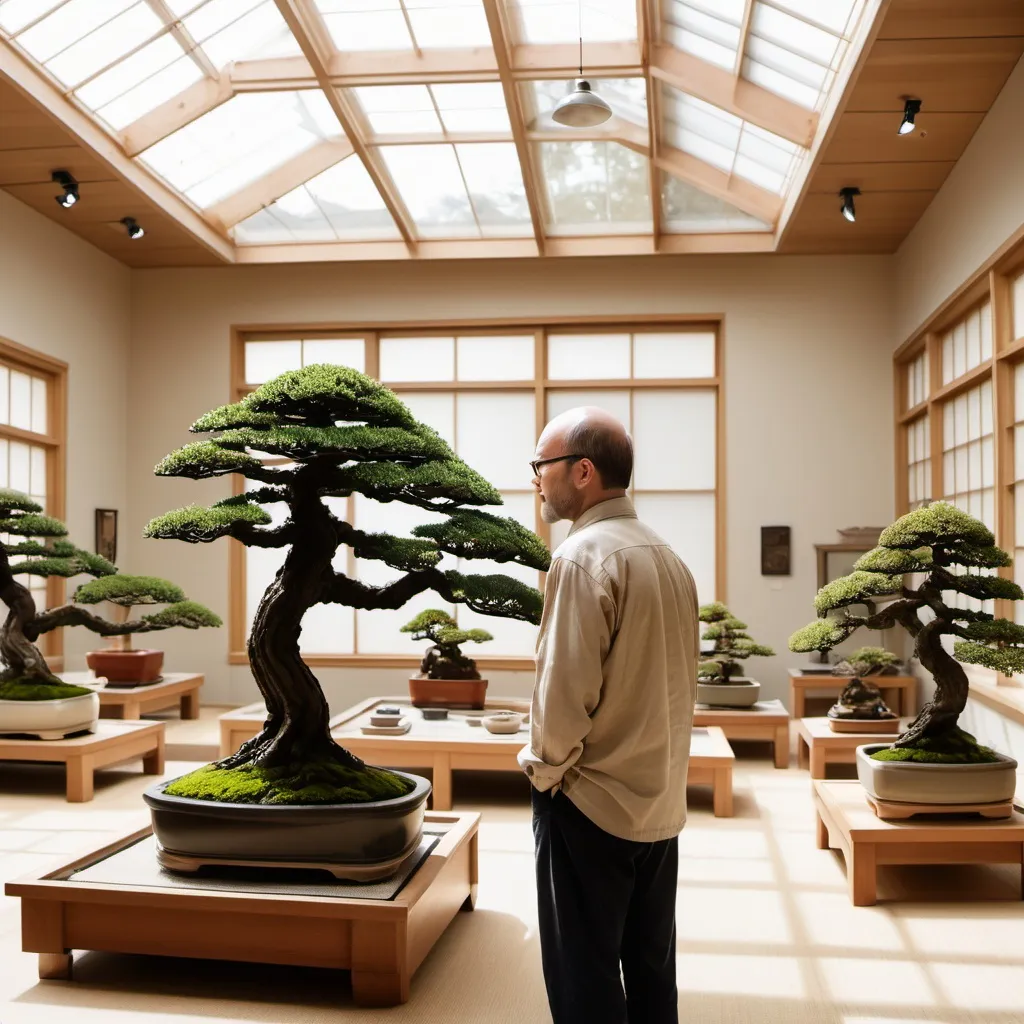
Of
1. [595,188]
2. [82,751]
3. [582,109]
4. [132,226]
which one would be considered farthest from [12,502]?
[595,188]

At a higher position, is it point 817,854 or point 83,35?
point 83,35


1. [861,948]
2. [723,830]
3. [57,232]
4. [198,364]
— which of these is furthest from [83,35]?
[861,948]

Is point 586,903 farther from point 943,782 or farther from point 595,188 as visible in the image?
point 595,188

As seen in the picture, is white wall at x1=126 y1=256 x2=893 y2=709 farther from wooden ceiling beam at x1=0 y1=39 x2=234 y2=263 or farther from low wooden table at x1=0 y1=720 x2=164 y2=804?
low wooden table at x1=0 y1=720 x2=164 y2=804

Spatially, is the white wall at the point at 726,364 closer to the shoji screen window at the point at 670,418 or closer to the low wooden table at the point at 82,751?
the shoji screen window at the point at 670,418

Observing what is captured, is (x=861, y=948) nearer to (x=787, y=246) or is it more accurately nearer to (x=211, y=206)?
(x=787, y=246)

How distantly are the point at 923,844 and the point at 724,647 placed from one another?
2816mm

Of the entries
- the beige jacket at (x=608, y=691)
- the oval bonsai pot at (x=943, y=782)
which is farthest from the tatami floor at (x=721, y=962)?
the beige jacket at (x=608, y=691)

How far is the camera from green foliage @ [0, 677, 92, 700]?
4.91 metres

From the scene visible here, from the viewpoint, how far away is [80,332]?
753 cm

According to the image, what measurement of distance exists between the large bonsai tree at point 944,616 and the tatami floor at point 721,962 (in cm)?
48

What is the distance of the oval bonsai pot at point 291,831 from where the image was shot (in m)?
2.62

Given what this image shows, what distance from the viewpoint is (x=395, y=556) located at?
115 inches

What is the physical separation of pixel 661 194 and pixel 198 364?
3688 mm
